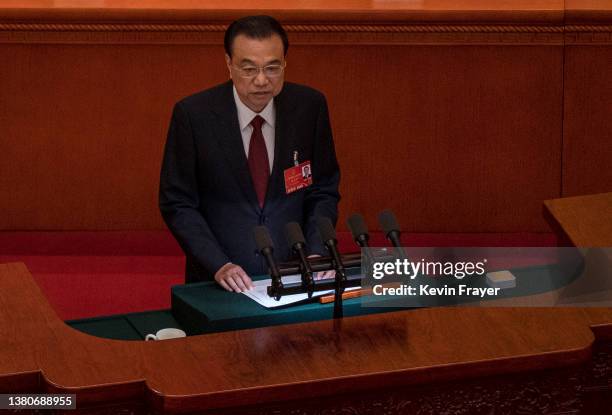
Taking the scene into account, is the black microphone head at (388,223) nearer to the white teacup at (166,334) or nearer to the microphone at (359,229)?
the microphone at (359,229)

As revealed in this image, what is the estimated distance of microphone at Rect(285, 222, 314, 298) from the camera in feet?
7.84

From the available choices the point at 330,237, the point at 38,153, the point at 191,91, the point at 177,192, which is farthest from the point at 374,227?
the point at 330,237

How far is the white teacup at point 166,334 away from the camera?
2497 millimetres

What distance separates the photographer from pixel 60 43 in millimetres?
4535

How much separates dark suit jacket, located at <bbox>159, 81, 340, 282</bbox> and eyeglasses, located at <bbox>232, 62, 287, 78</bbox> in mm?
136

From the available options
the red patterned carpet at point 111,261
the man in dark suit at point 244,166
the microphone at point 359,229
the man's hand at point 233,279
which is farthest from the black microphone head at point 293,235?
the red patterned carpet at point 111,261

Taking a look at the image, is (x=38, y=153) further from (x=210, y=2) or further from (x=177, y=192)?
(x=177, y=192)

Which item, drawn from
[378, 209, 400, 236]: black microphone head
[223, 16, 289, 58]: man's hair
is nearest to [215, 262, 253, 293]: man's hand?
[378, 209, 400, 236]: black microphone head

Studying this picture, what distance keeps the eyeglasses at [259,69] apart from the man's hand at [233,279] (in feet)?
1.56

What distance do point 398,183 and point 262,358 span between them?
2.42 metres

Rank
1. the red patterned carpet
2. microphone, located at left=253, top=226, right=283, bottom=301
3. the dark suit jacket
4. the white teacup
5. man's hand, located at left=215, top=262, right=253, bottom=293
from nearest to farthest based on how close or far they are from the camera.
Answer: microphone, located at left=253, top=226, right=283, bottom=301, the white teacup, man's hand, located at left=215, top=262, right=253, bottom=293, the dark suit jacket, the red patterned carpet

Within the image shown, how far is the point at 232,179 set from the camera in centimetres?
304

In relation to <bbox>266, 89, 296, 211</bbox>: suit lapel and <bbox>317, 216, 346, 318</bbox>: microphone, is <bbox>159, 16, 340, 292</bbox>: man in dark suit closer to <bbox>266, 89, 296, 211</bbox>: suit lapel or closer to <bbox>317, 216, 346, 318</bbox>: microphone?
<bbox>266, 89, 296, 211</bbox>: suit lapel

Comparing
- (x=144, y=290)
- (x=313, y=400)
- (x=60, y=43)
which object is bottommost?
(x=144, y=290)
